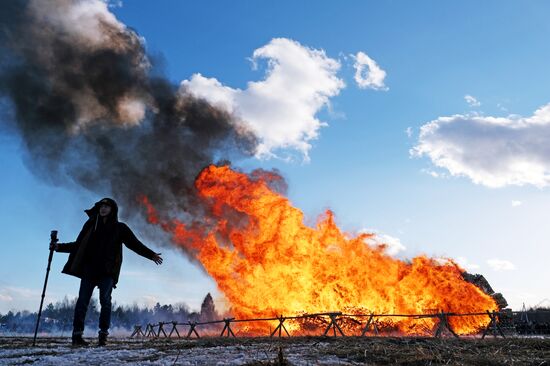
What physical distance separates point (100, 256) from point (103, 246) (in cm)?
21

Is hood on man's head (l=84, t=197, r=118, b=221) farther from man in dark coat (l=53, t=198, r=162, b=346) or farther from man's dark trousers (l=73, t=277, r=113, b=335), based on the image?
man's dark trousers (l=73, t=277, r=113, b=335)

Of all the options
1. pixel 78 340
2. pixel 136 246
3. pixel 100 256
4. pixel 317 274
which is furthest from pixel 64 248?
pixel 317 274

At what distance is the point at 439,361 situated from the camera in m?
4.56

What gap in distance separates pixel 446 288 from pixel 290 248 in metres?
9.65

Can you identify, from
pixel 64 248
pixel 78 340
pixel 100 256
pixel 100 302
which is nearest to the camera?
pixel 78 340

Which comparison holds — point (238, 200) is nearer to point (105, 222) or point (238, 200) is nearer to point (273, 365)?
point (105, 222)

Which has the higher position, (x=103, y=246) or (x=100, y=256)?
(x=103, y=246)

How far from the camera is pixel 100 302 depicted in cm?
811

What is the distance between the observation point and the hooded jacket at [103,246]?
27.3 ft

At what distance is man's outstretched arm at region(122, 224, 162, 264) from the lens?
8812mm

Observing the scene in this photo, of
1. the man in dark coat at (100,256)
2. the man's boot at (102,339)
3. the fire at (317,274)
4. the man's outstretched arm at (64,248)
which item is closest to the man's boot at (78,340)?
the man in dark coat at (100,256)

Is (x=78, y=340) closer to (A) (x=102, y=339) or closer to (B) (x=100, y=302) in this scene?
(A) (x=102, y=339)

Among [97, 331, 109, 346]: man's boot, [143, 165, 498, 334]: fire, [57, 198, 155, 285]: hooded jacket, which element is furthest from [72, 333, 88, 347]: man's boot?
[143, 165, 498, 334]: fire

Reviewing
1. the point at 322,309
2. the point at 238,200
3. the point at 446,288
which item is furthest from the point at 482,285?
the point at 238,200
